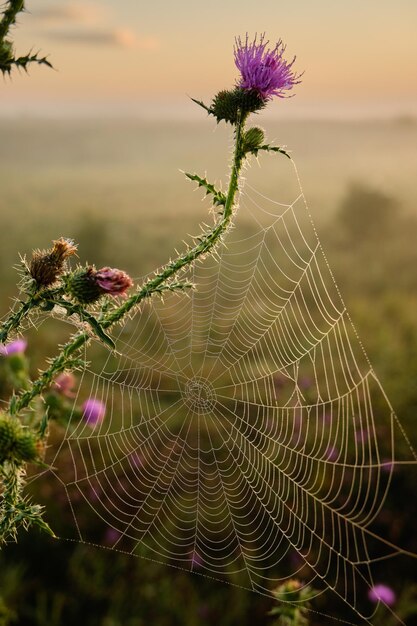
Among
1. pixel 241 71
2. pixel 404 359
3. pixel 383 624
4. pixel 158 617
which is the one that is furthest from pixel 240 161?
pixel 404 359

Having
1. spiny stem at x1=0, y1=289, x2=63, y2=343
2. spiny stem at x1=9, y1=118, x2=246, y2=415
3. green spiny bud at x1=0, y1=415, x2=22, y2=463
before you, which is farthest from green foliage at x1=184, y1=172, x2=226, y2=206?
green spiny bud at x1=0, y1=415, x2=22, y2=463

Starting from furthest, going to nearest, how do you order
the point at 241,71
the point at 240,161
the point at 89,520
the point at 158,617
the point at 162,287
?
the point at 89,520
the point at 158,617
the point at 241,71
the point at 240,161
the point at 162,287

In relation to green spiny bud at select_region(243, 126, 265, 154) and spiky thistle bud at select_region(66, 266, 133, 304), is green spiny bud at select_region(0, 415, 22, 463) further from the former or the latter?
green spiny bud at select_region(243, 126, 265, 154)

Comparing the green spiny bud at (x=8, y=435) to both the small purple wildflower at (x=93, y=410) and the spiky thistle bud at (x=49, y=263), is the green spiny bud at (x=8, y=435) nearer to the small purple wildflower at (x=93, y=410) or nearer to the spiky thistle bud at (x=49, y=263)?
the spiky thistle bud at (x=49, y=263)

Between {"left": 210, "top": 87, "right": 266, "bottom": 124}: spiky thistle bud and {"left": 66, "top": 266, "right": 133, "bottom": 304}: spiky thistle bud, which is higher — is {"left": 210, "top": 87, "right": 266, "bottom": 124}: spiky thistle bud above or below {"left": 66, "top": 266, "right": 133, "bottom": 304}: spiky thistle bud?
above

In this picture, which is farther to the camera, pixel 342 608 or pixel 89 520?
pixel 89 520

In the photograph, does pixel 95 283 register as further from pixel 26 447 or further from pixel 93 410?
pixel 93 410

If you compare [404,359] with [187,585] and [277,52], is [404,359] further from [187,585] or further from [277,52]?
[277,52]
